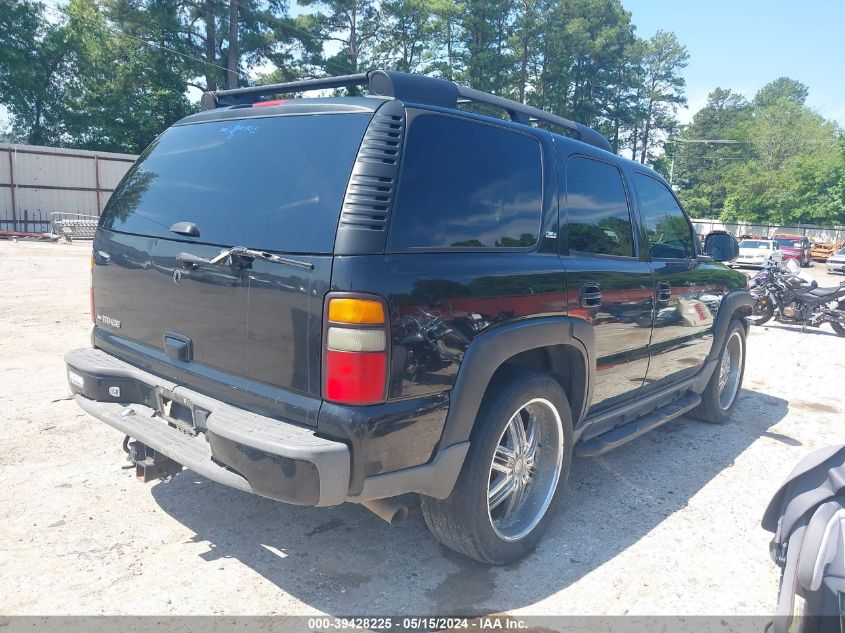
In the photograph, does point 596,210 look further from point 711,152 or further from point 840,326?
point 711,152

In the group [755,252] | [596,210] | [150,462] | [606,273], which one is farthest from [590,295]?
[755,252]

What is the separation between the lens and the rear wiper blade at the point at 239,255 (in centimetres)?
231

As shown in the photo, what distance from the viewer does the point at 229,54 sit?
27.1 m

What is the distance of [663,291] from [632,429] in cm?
94

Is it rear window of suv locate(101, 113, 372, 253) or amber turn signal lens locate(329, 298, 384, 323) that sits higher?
rear window of suv locate(101, 113, 372, 253)

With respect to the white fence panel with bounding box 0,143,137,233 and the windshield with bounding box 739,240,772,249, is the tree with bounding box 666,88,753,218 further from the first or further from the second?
the white fence panel with bounding box 0,143,137,233

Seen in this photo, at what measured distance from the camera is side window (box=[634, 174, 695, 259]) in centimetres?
417

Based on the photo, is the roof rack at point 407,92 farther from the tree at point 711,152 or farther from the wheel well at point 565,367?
the tree at point 711,152

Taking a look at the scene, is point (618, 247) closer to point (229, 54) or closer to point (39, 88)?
point (229, 54)

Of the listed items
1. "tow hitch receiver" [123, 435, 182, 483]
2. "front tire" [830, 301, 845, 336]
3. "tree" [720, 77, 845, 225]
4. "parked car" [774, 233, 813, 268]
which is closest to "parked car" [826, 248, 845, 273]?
"parked car" [774, 233, 813, 268]

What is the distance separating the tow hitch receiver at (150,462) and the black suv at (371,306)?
0.04 ft

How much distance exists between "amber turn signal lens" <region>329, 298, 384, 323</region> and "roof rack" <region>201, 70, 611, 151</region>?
0.94 meters

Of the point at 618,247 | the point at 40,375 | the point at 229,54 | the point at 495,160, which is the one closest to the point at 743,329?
the point at 618,247

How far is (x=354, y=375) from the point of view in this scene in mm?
2230
